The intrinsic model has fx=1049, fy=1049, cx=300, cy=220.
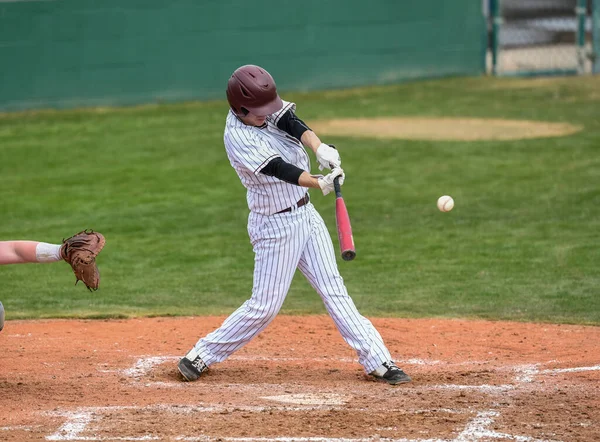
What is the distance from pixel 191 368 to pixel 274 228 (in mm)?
927

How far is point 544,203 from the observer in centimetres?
1148

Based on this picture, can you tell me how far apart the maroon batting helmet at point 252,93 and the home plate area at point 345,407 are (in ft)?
4.93

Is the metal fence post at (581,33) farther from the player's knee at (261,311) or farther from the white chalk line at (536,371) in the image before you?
the player's knee at (261,311)

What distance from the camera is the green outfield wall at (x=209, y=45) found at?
18562 millimetres

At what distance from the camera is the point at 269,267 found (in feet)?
18.6

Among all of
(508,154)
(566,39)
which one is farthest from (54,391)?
(566,39)

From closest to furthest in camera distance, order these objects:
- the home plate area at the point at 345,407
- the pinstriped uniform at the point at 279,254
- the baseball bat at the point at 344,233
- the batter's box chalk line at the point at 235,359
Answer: the home plate area at the point at 345,407, the baseball bat at the point at 344,233, the pinstriped uniform at the point at 279,254, the batter's box chalk line at the point at 235,359

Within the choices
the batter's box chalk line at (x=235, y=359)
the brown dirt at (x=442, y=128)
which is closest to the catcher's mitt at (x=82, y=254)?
the batter's box chalk line at (x=235, y=359)

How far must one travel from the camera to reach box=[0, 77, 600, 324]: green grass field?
8.35 meters

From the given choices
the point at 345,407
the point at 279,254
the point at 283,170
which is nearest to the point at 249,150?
the point at 283,170

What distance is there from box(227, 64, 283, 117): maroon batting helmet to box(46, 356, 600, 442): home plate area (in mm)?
1503

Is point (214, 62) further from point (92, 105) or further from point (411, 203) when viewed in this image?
point (411, 203)

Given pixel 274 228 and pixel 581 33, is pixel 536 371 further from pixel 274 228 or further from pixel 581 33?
pixel 581 33

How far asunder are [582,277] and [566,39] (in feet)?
44.9
